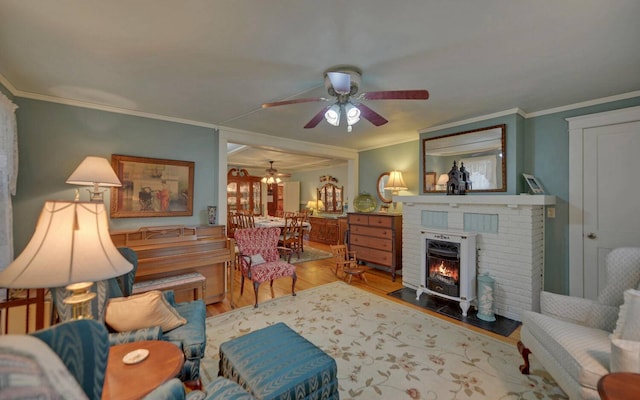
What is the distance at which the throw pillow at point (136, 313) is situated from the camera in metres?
1.66

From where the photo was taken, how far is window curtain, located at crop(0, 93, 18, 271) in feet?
7.23

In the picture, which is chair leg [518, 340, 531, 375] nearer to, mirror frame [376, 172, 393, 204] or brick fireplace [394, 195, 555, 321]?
brick fireplace [394, 195, 555, 321]

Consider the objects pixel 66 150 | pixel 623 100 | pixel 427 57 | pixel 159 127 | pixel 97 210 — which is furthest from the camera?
pixel 159 127

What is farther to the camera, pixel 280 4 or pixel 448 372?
pixel 448 372

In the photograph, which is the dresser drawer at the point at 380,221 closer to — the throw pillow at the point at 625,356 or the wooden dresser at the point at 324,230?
the wooden dresser at the point at 324,230

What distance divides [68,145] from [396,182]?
4.61 metres

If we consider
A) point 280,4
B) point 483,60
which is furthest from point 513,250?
point 280,4

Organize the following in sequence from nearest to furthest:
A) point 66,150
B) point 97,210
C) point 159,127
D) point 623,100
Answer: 1. point 97,210
2. point 623,100
3. point 66,150
4. point 159,127

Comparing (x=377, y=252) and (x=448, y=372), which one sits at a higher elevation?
(x=377, y=252)

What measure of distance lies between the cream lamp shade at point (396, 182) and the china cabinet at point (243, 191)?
206 inches

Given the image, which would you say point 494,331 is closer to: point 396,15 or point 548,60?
point 548,60

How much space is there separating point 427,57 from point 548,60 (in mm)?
978

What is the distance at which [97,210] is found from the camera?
3.85 feet

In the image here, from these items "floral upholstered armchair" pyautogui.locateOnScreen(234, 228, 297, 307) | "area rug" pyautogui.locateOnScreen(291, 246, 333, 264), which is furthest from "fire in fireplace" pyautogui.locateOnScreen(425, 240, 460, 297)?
"area rug" pyautogui.locateOnScreen(291, 246, 333, 264)
